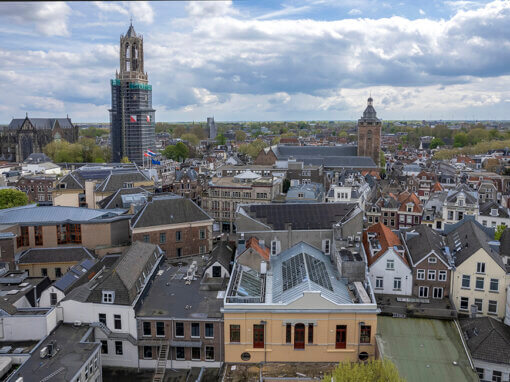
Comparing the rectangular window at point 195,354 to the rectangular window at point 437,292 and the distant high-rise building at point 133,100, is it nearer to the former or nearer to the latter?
the rectangular window at point 437,292

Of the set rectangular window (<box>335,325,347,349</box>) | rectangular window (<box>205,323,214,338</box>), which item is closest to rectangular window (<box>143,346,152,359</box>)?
rectangular window (<box>205,323,214,338</box>)

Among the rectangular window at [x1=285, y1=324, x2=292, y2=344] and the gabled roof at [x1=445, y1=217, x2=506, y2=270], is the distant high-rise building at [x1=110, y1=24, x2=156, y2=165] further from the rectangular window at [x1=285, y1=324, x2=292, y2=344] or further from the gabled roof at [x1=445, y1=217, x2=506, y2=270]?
the rectangular window at [x1=285, y1=324, x2=292, y2=344]

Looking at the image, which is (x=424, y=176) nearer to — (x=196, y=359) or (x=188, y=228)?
(x=188, y=228)

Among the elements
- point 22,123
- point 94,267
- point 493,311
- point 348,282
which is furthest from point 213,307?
point 22,123

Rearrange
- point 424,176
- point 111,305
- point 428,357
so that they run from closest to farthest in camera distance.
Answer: point 428,357 → point 111,305 → point 424,176

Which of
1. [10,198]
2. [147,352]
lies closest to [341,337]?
[147,352]

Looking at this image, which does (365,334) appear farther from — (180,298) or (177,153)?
(177,153)
